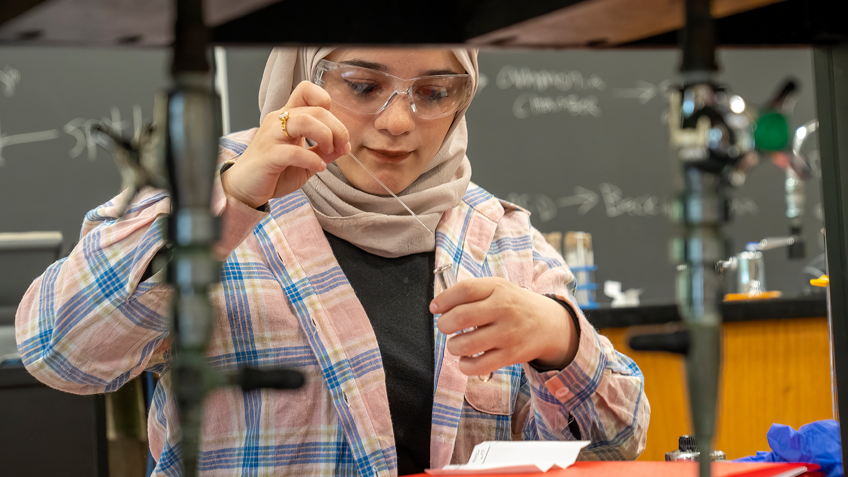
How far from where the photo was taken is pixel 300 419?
995 millimetres

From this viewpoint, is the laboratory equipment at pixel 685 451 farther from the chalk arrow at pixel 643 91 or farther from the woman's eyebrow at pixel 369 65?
the chalk arrow at pixel 643 91

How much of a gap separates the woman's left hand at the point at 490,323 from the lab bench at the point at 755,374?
4.53ft

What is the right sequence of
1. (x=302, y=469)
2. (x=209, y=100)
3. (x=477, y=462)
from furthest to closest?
(x=302, y=469) → (x=477, y=462) → (x=209, y=100)

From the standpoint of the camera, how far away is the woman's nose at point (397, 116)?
3.41ft

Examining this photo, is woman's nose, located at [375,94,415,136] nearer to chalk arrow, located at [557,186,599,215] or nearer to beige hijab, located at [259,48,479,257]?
beige hijab, located at [259,48,479,257]

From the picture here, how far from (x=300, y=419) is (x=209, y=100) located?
78cm

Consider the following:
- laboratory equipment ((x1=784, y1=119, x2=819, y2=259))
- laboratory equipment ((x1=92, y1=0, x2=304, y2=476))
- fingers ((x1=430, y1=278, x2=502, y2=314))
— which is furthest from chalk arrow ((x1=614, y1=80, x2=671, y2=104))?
laboratory equipment ((x1=92, y1=0, x2=304, y2=476))

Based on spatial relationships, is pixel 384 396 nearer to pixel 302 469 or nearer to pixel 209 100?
pixel 302 469

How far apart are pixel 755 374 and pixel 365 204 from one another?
1766 millimetres

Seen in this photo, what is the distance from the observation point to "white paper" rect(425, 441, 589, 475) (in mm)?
773

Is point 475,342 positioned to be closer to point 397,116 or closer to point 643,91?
point 397,116

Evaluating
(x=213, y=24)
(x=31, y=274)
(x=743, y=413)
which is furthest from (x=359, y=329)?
(x=743, y=413)

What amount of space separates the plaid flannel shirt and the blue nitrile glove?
8.8 inches

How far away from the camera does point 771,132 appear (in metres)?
0.35
